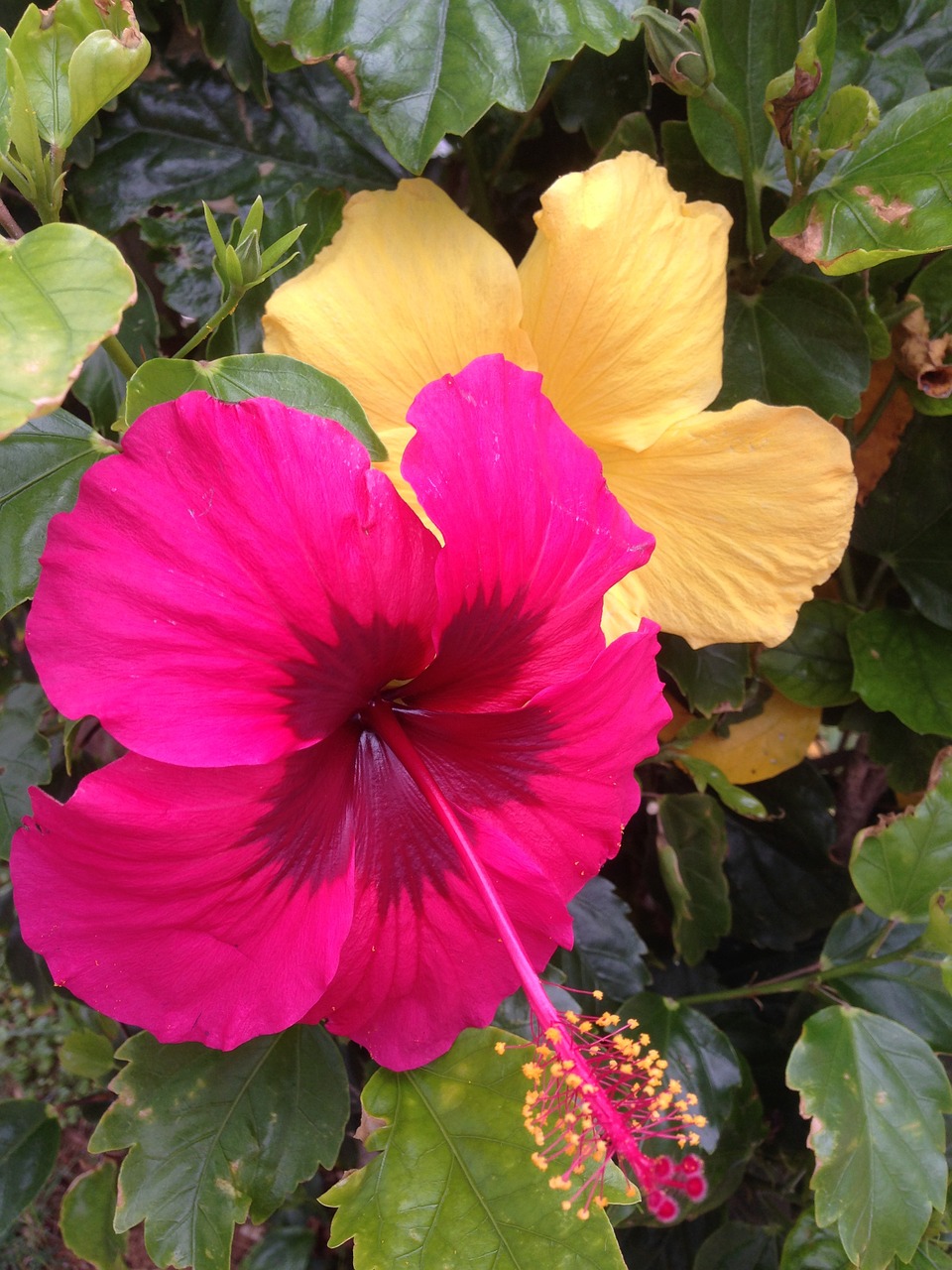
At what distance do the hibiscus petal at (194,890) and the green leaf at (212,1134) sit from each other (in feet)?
0.67

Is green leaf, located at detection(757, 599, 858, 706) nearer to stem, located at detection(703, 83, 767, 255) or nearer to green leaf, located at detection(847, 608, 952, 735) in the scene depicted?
green leaf, located at detection(847, 608, 952, 735)

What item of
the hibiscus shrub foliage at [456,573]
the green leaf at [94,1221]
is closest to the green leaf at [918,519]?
the hibiscus shrub foliage at [456,573]

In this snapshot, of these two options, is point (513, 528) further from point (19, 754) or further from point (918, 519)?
point (918, 519)

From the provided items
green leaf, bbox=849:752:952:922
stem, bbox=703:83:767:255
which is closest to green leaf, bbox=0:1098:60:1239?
green leaf, bbox=849:752:952:922

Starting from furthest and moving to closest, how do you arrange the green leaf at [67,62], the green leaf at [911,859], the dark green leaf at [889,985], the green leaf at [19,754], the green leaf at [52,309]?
the dark green leaf at [889,985]
the green leaf at [911,859]
the green leaf at [19,754]
the green leaf at [67,62]
the green leaf at [52,309]

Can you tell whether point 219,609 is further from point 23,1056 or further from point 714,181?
point 23,1056

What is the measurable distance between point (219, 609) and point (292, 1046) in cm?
44

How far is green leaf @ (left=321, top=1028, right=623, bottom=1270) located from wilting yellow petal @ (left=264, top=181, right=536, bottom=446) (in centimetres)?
45

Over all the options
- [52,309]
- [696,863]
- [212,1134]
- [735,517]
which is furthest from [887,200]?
[212,1134]

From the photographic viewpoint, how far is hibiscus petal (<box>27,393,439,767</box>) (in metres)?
0.49

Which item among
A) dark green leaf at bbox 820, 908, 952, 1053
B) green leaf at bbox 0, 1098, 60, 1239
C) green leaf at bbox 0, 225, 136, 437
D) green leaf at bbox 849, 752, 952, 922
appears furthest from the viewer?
green leaf at bbox 0, 1098, 60, 1239

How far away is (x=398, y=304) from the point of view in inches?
27.6

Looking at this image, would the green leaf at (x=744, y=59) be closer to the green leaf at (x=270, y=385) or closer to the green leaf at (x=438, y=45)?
the green leaf at (x=438, y=45)

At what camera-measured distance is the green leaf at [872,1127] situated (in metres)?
0.82
